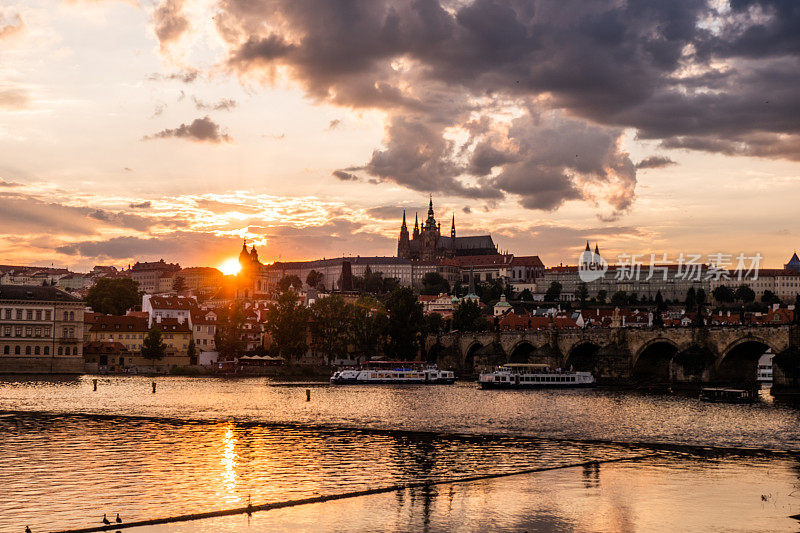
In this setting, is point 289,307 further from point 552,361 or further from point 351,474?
point 351,474

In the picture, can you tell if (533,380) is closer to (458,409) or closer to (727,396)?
(727,396)

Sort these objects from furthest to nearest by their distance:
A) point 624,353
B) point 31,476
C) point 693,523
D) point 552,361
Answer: point 552,361 < point 624,353 < point 31,476 < point 693,523

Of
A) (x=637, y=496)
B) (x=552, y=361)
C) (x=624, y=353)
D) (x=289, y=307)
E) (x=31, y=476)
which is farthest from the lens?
(x=289, y=307)

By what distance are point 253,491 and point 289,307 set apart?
304ft

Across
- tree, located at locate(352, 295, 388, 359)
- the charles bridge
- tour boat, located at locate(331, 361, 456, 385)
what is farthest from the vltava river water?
tree, located at locate(352, 295, 388, 359)

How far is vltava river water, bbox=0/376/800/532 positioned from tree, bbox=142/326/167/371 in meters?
52.4

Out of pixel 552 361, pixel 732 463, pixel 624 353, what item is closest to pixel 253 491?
pixel 732 463

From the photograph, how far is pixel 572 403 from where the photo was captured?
7131cm

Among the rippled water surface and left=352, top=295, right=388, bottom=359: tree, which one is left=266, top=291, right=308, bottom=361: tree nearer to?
left=352, top=295, right=388, bottom=359: tree

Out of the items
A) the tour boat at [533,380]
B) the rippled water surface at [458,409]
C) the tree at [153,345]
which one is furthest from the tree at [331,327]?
the rippled water surface at [458,409]

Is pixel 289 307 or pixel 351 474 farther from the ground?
Result: pixel 289 307

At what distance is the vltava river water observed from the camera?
81.0 ft

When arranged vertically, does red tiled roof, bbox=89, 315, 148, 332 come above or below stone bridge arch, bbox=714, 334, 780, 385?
above

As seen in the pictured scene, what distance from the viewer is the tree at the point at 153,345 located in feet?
390
